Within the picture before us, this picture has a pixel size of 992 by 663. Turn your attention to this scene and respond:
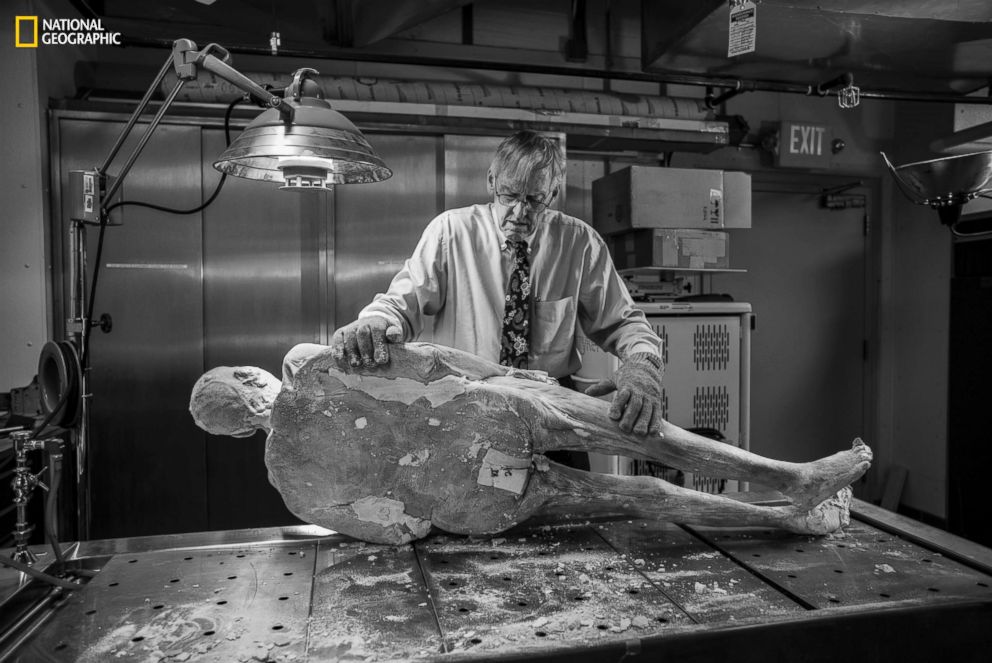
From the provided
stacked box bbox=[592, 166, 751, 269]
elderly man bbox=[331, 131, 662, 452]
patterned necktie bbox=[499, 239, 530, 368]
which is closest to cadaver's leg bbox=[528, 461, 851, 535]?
elderly man bbox=[331, 131, 662, 452]

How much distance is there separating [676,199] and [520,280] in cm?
186

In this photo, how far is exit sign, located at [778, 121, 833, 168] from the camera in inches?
168

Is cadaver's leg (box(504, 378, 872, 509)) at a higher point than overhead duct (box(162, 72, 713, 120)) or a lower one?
lower

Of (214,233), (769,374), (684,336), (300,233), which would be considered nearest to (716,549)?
(684,336)

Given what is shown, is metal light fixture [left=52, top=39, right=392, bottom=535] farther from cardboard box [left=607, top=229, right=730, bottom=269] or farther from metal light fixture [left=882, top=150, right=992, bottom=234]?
cardboard box [left=607, top=229, right=730, bottom=269]

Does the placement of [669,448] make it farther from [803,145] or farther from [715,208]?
[803,145]

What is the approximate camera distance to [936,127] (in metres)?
4.56

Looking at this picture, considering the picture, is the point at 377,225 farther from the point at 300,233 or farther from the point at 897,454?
the point at 897,454

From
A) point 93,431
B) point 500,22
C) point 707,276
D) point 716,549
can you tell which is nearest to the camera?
point 716,549

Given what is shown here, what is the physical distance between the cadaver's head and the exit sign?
3.87m

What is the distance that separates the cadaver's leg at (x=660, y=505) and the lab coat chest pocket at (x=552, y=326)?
1.66 feet

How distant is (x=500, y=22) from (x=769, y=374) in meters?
3.10

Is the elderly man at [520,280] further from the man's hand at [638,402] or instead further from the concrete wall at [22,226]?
the concrete wall at [22,226]

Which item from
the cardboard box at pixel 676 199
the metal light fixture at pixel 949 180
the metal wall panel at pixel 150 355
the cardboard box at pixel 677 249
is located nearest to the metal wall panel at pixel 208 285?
the metal wall panel at pixel 150 355
